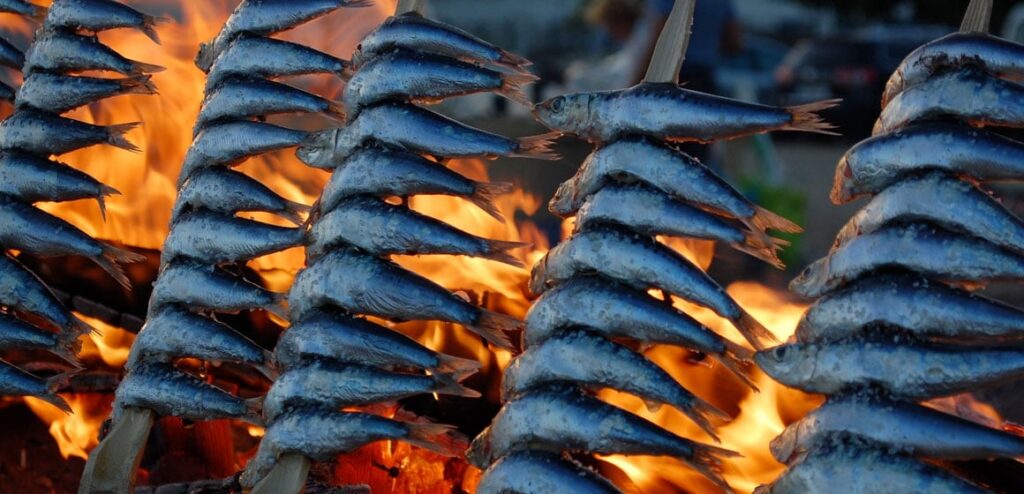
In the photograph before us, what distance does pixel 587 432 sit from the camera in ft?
5.97

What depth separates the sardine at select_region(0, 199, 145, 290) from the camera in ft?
8.27

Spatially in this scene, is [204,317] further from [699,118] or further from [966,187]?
[966,187]

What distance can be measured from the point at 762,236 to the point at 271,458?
108 centimetres

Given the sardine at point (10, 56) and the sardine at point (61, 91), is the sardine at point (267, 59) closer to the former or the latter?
the sardine at point (61, 91)

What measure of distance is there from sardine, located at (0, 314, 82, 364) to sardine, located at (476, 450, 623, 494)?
1227 mm

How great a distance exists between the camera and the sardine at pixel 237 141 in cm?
229

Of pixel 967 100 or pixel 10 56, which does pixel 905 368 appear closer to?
pixel 967 100

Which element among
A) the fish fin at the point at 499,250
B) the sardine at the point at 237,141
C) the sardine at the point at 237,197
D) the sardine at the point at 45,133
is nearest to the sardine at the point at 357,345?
the fish fin at the point at 499,250

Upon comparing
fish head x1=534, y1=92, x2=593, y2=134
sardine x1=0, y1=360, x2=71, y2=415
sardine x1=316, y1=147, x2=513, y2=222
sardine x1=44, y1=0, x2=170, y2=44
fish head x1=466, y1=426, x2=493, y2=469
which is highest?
sardine x1=44, y1=0, x2=170, y2=44

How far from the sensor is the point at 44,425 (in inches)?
150

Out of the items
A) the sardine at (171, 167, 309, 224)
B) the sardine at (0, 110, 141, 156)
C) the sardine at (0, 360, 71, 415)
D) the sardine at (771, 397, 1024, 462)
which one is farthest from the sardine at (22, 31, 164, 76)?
the sardine at (771, 397, 1024, 462)

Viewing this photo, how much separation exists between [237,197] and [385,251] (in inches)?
17.6

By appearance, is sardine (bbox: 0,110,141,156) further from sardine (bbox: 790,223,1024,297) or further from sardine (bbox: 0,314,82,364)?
sardine (bbox: 790,223,1024,297)

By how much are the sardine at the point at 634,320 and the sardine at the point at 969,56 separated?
0.58m
